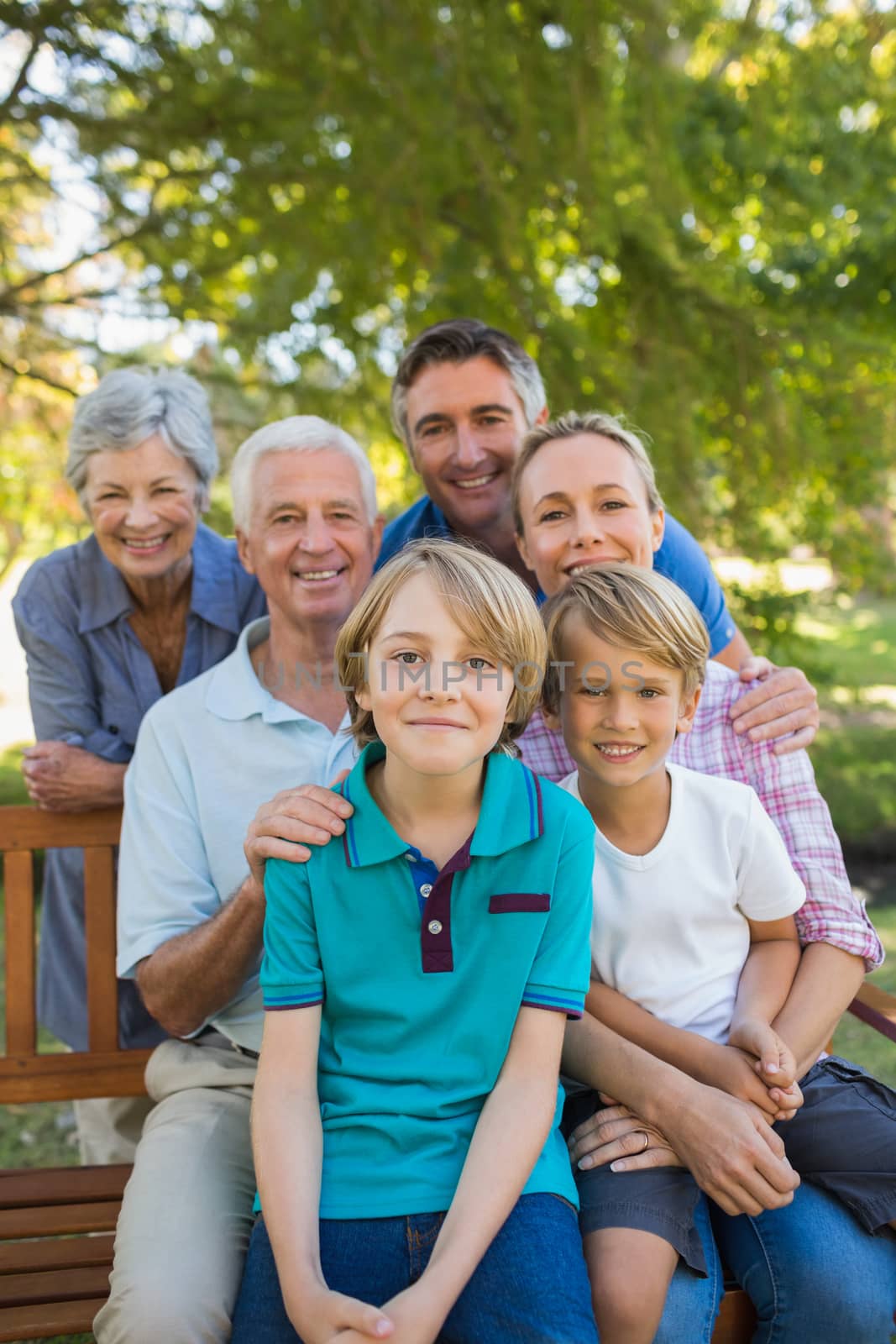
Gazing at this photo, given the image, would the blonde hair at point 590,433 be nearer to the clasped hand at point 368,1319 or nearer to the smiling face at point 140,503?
the smiling face at point 140,503

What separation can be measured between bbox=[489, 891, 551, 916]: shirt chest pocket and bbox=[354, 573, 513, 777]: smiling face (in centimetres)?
21

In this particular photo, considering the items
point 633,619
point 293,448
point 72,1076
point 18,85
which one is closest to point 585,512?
point 633,619

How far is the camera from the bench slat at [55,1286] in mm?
1890

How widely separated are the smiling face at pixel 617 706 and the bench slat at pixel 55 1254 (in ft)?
4.01

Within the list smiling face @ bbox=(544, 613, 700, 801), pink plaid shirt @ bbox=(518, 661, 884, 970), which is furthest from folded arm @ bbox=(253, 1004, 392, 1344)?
pink plaid shirt @ bbox=(518, 661, 884, 970)

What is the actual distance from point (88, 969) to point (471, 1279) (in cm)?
129

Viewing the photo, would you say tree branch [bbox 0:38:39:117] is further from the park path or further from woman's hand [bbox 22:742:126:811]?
the park path

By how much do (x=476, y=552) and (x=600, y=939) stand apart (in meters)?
0.72

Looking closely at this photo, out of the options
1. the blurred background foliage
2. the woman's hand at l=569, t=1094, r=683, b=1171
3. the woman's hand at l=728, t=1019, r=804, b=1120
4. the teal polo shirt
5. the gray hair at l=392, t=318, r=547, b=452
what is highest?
the blurred background foliage

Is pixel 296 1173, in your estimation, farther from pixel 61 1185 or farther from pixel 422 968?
pixel 61 1185

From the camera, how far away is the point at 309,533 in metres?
2.32

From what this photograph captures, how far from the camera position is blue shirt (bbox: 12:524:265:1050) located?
8.82ft

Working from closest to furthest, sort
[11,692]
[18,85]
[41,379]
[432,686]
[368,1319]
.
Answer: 1. [368,1319]
2. [432,686]
3. [18,85]
4. [41,379]
5. [11,692]

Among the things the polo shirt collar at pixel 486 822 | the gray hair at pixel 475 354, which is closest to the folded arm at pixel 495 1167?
the polo shirt collar at pixel 486 822
